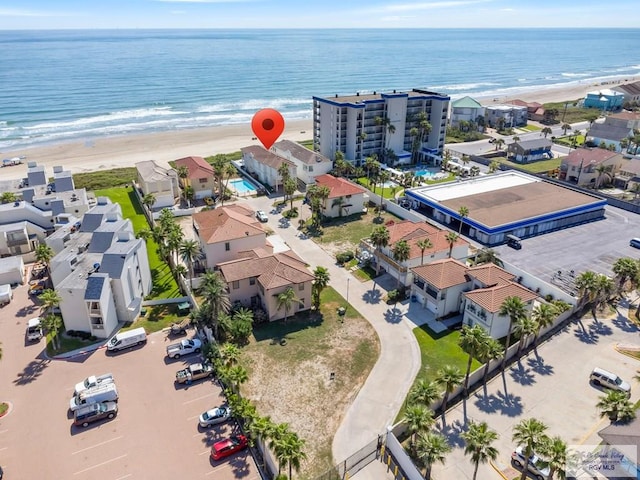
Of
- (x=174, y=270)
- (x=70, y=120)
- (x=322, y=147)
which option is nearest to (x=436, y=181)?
(x=322, y=147)

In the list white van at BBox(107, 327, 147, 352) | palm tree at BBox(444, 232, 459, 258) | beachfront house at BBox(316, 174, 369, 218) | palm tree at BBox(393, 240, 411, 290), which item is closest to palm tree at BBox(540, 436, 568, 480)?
palm tree at BBox(393, 240, 411, 290)

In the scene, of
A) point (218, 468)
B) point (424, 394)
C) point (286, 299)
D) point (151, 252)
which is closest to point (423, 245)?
point (286, 299)

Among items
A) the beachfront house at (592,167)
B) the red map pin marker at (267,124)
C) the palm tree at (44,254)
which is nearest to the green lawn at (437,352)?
the palm tree at (44,254)

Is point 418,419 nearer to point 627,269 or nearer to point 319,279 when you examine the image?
point 319,279

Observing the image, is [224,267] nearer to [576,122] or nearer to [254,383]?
[254,383]

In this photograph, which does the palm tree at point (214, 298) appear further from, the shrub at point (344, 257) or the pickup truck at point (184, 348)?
the shrub at point (344, 257)

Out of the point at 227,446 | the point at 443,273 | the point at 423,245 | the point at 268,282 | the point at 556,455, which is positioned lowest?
the point at 227,446

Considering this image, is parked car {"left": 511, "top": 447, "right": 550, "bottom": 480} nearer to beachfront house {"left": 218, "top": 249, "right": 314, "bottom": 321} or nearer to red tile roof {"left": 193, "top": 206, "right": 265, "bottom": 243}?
beachfront house {"left": 218, "top": 249, "right": 314, "bottom": 321}
